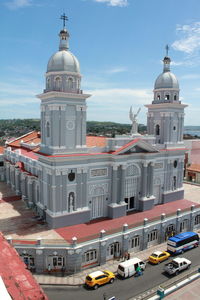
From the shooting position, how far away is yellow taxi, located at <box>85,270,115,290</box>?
19.2 m

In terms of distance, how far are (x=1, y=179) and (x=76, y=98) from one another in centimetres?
2573

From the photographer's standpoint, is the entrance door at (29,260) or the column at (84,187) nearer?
the entrance door at (29,260)

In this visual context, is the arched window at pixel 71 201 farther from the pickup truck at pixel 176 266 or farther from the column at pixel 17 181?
the column at pixel 17 181

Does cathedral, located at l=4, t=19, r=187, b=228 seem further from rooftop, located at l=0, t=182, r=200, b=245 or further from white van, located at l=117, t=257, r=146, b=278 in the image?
white van, located at l=117, t=257, r=146, b=278

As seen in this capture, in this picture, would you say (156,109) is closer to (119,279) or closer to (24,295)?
(119,279)

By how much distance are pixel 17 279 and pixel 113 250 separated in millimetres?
19747

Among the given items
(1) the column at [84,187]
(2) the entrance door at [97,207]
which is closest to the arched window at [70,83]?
(1) the column at [84,187]

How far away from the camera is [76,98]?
2484cm

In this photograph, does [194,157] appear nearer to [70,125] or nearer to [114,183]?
[114,183]

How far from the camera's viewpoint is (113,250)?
23.3 m

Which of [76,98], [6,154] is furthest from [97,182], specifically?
[6,154]

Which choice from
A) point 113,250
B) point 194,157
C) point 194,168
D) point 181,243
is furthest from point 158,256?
point 194,157

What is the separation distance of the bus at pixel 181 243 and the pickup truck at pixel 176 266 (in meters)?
2.05

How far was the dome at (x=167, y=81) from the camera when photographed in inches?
1270
